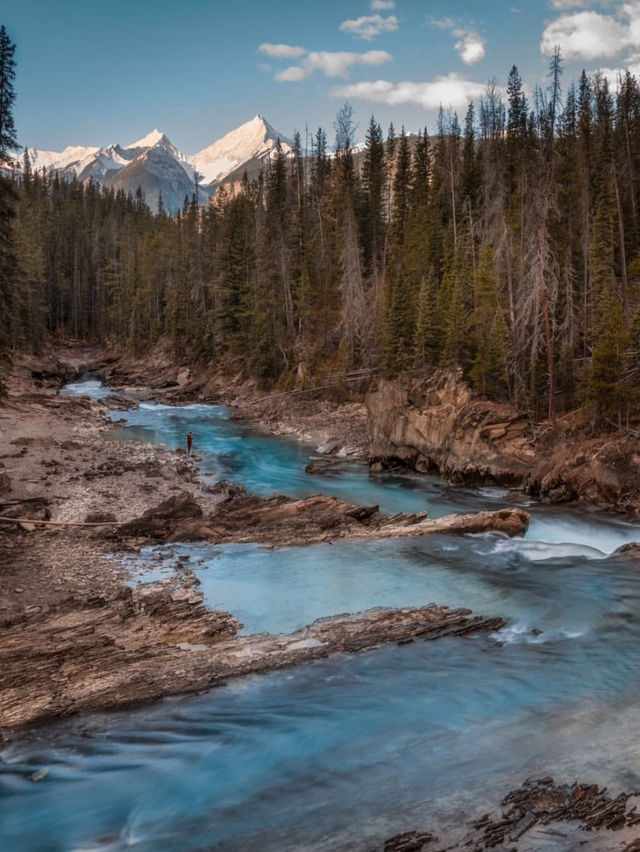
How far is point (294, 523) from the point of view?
17.7m

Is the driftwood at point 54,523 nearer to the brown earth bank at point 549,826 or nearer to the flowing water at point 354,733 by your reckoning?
the flowing water at point 354,733

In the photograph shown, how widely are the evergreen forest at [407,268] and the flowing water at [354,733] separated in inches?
489

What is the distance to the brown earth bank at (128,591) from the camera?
923cm

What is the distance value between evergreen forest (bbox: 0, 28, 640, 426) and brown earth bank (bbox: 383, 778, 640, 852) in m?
17.1

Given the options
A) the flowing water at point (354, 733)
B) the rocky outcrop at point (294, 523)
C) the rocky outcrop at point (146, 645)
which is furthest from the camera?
the rocky outcrop at point (294, 523)

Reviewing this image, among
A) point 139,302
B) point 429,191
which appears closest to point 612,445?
point 429,191

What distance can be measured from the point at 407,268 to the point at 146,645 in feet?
116

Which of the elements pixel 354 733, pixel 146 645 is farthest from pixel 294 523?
pixel 354 733

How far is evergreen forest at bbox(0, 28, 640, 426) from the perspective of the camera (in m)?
24.8

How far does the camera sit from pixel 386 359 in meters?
31.5

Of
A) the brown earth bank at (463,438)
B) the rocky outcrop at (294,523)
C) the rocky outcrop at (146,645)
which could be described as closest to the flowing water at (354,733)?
the rocky outcrop at (146,645)

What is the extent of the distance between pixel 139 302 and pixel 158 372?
14873 millimetres

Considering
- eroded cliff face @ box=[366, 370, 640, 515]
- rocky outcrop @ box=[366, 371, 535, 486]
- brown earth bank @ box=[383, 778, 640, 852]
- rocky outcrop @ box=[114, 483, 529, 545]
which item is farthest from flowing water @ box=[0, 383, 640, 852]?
rocky outcrop @ box=[366, 371, 535, 486]

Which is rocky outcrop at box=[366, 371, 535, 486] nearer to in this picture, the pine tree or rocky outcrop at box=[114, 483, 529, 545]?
rocky outcrop at box=[114, 483, 529, 545]
